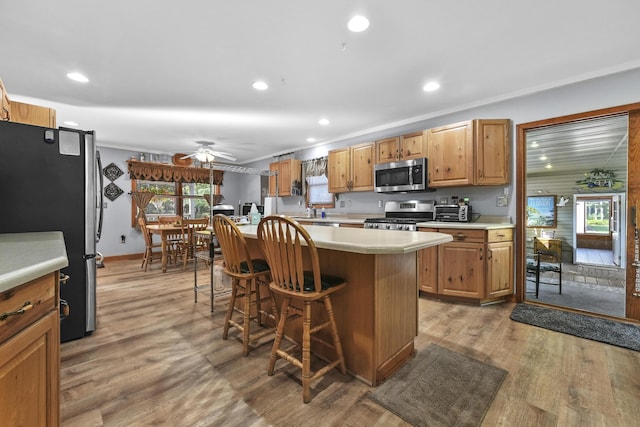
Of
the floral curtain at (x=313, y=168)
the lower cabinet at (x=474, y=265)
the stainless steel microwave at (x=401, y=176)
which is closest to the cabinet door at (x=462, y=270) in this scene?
the lower cabinet at (x=474, y=265)

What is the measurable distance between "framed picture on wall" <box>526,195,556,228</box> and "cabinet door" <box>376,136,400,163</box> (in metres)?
5.47

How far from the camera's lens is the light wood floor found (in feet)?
4.63

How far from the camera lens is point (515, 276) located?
3188mm

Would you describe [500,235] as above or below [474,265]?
above

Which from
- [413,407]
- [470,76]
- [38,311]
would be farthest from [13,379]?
[470,76]

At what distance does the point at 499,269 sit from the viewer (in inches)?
120

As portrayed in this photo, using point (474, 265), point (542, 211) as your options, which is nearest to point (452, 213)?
point (474, 265)

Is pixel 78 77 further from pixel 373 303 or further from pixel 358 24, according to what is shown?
pixel 373 303

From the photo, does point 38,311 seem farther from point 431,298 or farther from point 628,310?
point 628,310

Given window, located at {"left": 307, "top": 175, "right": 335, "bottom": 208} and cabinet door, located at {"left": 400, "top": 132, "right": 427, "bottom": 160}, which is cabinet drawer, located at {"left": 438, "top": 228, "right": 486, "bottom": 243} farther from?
window, located at {"left": 307, "top": 175, "right": 335, "bottom": 208}

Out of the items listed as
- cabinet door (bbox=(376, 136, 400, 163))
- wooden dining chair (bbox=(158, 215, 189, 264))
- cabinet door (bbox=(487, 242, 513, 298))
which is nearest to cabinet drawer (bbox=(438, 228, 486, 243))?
cabinet door (bbox=(487, 242, 513, 298))

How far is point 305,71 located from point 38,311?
8.45 feet

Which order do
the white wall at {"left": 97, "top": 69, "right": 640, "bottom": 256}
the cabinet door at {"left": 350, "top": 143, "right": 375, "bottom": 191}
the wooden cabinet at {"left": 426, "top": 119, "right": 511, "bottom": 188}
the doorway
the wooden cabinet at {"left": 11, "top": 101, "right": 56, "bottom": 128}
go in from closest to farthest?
the wooden cabinet at {"left": 11, "top": 101, "right": 56, "bottom": 128} → the white wall at {"left": 97, "top": 69, "right": 640, "bottom": 256} → the wooden cabinet at {"left": 426, "top": 119, "right": 511, "bottom": 188} → the doorway → the cabinet door at {"left": 350, "top": 143, "right": 375, "bottom": 191}

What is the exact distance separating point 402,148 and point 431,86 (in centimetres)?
98
